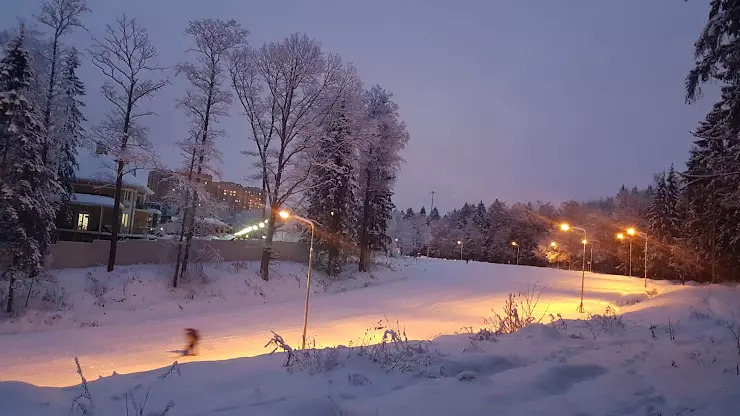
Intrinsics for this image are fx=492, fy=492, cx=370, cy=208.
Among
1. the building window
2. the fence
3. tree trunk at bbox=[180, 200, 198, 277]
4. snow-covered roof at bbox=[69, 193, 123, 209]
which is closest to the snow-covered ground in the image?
the fence

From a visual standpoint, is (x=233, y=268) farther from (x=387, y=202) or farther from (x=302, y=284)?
(x=387, y=202)

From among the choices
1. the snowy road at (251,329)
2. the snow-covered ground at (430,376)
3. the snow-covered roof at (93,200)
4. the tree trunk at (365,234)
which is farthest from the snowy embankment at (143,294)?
the snow-covered roof at (93,200)

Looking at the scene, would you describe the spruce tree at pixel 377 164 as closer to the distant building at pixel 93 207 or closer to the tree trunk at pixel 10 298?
the distant building at pixel 93 207

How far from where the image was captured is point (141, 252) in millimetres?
23844

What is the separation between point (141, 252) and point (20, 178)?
7.56m

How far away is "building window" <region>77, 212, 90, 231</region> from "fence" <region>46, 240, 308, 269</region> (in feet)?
47.2

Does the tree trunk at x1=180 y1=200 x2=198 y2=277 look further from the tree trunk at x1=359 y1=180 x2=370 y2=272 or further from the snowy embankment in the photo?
the tree trunk at x1=359 y1=180 x2=370 y2=272

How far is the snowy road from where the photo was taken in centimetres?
1218

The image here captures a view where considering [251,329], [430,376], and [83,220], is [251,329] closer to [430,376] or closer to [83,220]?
[430,376]

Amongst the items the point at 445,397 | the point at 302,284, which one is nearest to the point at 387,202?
the point at 302,284

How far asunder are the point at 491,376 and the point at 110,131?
20.9 m

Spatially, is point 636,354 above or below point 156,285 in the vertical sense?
above

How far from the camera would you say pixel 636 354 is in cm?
723

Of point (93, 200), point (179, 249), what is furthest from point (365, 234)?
point (93, 200)
